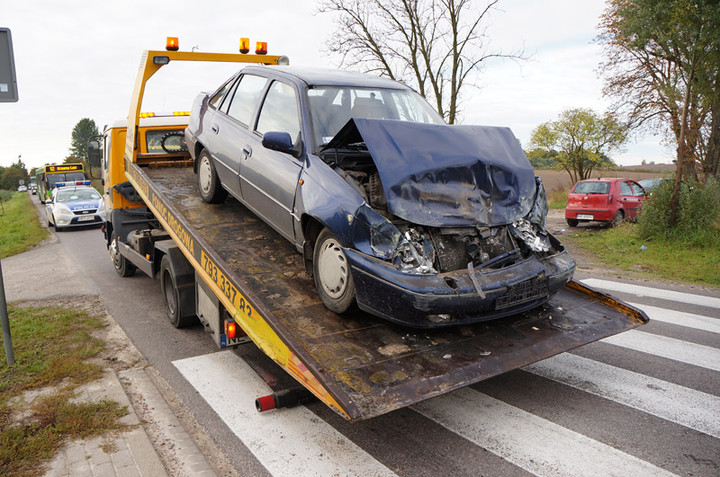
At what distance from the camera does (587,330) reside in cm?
435

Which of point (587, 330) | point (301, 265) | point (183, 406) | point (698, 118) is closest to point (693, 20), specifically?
point (698, 118)

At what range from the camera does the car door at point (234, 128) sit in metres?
5.53

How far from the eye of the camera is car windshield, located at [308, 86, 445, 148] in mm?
4777

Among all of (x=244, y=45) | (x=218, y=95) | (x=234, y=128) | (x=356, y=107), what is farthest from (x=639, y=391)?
(x=244, y=45)

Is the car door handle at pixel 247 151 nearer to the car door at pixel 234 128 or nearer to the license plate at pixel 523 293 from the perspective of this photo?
the car door at pixel 234 128

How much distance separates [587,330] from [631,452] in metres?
1.04

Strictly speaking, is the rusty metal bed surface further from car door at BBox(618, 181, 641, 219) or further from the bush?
car door at BBox(618, 181, 641, 219)

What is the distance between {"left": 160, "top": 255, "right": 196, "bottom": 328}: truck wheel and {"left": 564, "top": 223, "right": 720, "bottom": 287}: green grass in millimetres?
8114

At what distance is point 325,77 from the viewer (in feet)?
17.2

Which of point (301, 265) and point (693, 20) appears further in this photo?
point (693, 20)

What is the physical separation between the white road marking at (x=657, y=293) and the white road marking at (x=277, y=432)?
6083mm

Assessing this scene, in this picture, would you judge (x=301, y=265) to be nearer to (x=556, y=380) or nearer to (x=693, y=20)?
(x=556, y=380)

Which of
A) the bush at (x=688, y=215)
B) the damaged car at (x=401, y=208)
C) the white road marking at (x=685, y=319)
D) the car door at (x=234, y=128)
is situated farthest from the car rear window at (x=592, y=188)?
the car door at (x=234, y=128)

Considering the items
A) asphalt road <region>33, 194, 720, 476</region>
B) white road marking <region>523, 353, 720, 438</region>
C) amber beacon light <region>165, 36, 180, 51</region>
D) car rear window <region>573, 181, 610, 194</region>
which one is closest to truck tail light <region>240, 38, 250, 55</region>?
amber beacon light <region>165, 36, 180, 51</region>
